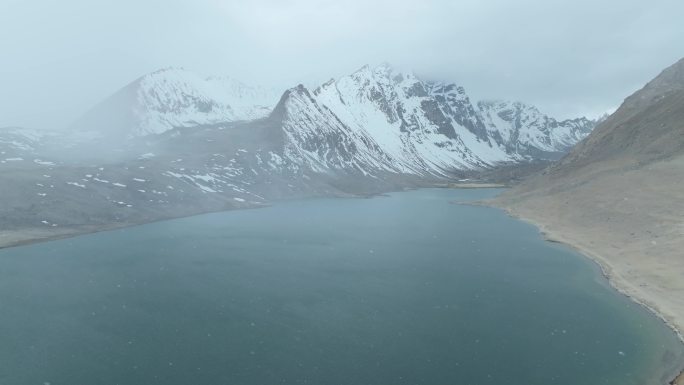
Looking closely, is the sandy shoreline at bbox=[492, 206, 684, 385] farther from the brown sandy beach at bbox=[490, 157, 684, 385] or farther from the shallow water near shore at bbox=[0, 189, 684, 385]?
the shallow water near shore at bbox=[0, 189, 684, 385]

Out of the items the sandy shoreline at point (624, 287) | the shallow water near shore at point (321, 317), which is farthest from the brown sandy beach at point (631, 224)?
the shallow water near shore at point (321, 317)

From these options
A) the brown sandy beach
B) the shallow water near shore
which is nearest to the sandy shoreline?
the brown sandy beach

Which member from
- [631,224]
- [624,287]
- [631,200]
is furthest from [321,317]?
[631,200]

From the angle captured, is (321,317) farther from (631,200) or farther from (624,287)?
(631,200)

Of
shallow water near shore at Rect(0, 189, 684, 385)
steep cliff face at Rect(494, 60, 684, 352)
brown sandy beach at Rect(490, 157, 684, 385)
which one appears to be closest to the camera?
shallow water near shore at Rect(0, 189, 684, 385)

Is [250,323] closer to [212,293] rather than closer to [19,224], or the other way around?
[212,293]

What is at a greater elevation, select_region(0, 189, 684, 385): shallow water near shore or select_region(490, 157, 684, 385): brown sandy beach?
select_region(490, 157, 684, 385): brown sandy beach
